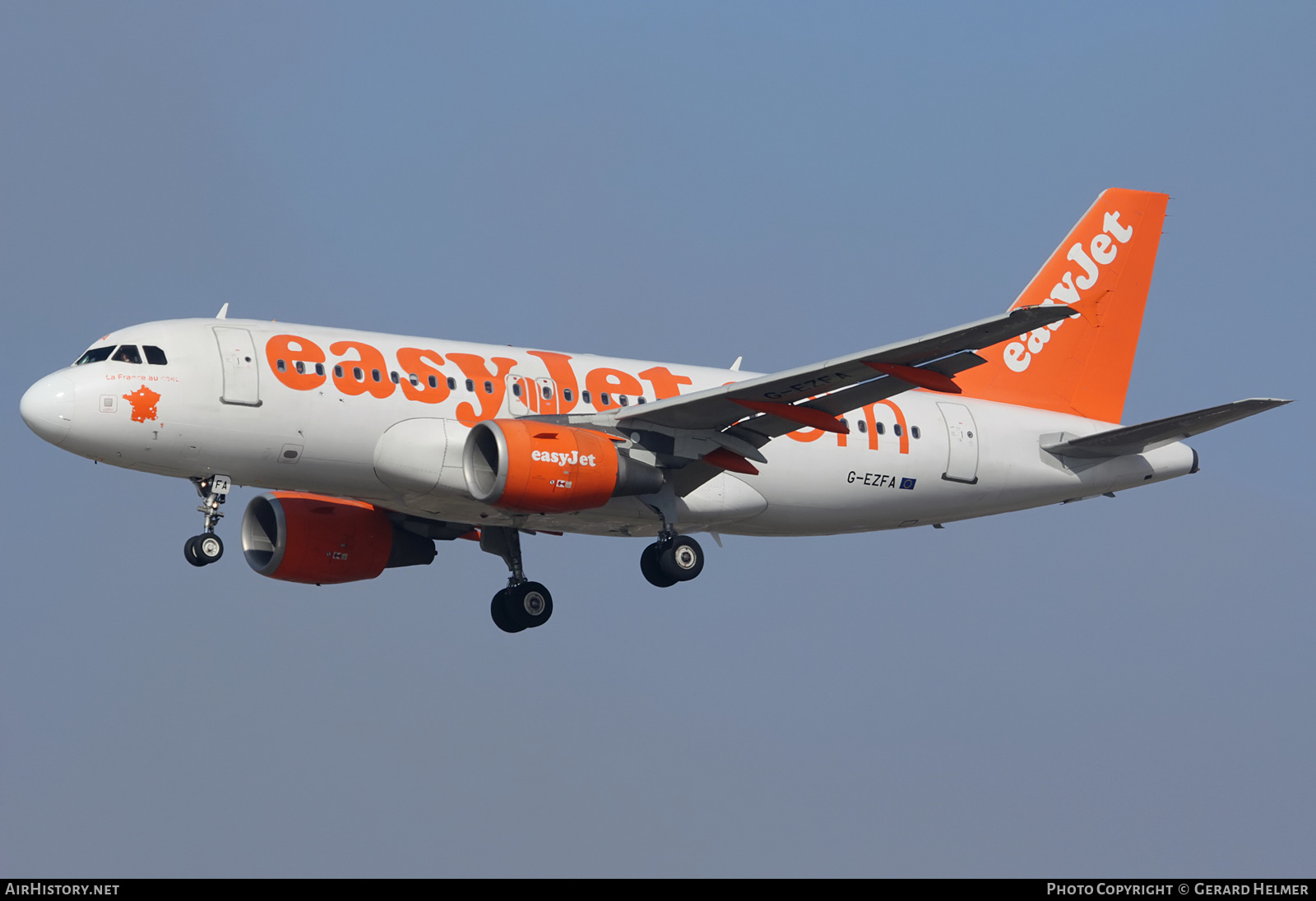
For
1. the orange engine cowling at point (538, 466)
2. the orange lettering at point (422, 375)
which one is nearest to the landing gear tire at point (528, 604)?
the orange engine cowling at point (538, 466)

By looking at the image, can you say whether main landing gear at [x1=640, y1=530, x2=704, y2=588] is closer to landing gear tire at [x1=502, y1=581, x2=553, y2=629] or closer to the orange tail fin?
landing gear tire at [x1=502, y1=581, x2=553, y2=629]

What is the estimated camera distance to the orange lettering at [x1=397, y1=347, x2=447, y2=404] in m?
31.8

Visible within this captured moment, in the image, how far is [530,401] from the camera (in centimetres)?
3306

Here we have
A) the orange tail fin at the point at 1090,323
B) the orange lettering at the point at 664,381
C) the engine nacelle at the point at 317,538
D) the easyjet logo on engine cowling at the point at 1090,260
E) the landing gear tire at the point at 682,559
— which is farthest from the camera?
the easyjet logo on engine cowling at the point at 1090,260

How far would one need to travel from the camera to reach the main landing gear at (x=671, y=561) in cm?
3372

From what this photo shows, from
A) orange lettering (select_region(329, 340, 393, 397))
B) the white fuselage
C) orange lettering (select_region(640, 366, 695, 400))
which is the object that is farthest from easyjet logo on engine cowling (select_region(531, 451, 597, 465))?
orange lettering (select_region(640, 366, 695, 400))

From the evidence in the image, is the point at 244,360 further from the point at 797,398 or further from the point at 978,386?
the point at 978,386

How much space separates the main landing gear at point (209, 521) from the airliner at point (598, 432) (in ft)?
0.12

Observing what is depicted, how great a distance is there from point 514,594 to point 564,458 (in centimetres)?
704

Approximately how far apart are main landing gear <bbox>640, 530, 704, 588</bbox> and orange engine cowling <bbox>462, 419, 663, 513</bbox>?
2292 mm

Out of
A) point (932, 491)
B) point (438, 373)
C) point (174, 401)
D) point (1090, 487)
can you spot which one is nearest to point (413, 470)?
point (438, 373)

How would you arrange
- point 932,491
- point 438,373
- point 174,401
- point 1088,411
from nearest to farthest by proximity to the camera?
1. point 174,401
2. point 438,373
3. point 932,491
4. point 1088,411

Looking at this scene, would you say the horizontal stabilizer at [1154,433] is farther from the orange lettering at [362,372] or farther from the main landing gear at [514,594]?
the orange lettering at [362,372]

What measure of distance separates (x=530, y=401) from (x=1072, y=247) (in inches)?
598
